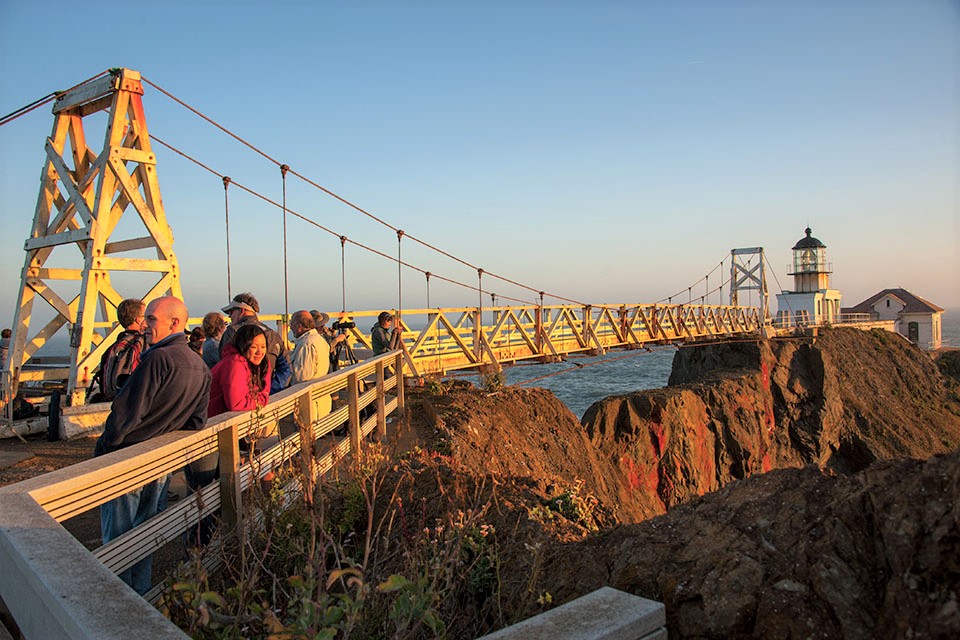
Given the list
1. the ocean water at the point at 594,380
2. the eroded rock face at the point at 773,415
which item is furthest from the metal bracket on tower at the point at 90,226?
the ocean water at the point at 594,380

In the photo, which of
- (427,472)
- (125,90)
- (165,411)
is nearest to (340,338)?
(125,90)

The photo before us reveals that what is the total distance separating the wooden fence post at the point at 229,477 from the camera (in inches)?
147

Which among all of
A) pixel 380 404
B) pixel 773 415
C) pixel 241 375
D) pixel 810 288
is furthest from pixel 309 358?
pixel 810 288

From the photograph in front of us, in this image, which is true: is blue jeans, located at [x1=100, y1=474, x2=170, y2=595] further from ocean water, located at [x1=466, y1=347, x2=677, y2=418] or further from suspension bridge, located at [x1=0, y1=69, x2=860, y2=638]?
ocean water, located at [x1=466, y1=347, x2=677, y2=418]

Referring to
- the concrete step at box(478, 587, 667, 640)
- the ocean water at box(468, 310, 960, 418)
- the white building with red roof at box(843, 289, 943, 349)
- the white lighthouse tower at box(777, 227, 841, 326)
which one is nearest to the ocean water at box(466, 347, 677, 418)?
the ocean water at box(468, 310, 960, 418)

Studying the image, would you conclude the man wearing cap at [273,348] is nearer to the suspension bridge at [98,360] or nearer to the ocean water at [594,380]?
the suspension bridge at [98,360]

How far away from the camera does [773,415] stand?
981 inches

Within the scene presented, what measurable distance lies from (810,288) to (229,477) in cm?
4645

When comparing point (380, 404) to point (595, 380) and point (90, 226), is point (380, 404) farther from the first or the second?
point (595, 380)

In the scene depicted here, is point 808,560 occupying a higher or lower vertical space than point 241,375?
lower

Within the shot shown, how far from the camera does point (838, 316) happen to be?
45.8 metres

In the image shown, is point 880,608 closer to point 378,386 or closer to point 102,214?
point 378,386

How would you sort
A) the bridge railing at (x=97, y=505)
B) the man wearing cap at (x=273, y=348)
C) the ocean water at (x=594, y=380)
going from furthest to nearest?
the ocean water at (x=594, y=380) < the man wearing cap at (x=273, y=348) < the bridge railing at (x=97, y=505)

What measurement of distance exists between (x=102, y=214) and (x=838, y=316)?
46467 mm
